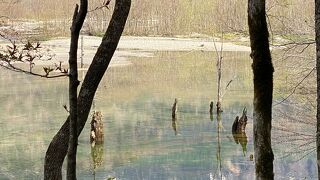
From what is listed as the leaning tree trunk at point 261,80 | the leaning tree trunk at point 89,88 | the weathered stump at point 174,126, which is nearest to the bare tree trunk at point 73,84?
the leaning tree trunk at point 89,88

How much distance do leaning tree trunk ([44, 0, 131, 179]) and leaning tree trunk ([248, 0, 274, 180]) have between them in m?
1.13

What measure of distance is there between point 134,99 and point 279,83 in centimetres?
749

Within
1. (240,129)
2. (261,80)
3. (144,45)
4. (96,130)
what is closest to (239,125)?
(240,129)

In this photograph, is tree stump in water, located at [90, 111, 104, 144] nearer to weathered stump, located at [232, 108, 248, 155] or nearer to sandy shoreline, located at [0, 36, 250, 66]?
weathered stump, located at [232, 108, 248, 155]

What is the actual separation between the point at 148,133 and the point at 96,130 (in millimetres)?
2593

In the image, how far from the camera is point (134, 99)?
29797 millimetres

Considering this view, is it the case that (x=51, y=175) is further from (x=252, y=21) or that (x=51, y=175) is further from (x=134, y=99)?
(x=134, y=99)

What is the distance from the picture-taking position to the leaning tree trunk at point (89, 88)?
4891 millimetres

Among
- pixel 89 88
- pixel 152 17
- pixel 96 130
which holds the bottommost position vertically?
pixel 96 130

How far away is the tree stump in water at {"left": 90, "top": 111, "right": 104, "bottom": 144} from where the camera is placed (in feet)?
65.5

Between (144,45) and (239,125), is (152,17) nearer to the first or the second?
(144,45)

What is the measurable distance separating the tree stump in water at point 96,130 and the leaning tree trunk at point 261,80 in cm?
1511

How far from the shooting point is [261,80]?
4980 mm

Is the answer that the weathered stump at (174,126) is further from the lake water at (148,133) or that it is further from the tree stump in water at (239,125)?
the tree stump in water at (239,125)
